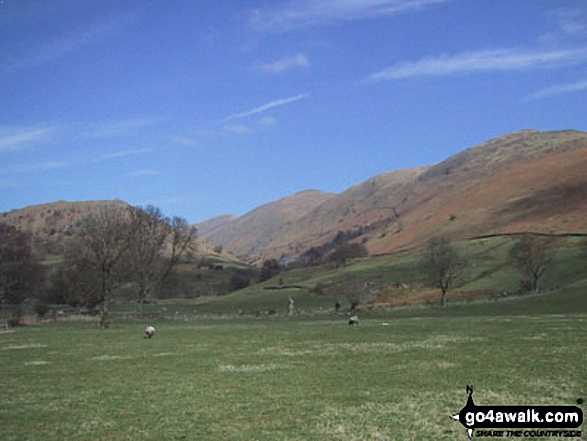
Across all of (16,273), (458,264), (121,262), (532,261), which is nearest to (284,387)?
(121,262)

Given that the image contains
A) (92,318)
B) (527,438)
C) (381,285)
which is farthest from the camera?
(381,285)

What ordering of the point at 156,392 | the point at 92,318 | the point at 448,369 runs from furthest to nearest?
1. the point at 92,318
2. the point at 448,369
3. the point at 156,392

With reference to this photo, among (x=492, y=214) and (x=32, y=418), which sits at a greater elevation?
(x=492, y=214)

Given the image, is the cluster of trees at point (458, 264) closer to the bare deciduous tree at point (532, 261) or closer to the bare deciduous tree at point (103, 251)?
the bare deciduous tree at point (532, 261)

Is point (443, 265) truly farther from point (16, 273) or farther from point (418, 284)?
point (16, 273)

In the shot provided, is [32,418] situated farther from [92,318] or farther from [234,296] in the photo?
[234,296]

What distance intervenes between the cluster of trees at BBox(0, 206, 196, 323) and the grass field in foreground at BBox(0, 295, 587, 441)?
122ft

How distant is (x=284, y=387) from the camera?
19453 millimetres

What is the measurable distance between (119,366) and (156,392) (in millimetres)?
7685

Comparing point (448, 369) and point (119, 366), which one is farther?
point (119, 366)

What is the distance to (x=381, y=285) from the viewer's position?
12425 cm

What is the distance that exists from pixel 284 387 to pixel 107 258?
54.4 meters

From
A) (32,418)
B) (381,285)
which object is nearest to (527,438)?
(32,418)

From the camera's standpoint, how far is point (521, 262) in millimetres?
94312
